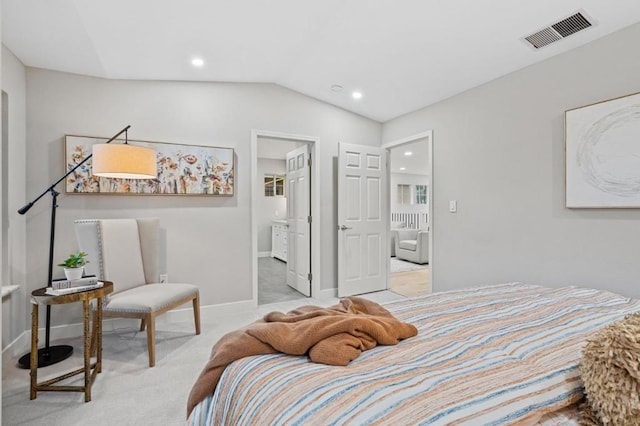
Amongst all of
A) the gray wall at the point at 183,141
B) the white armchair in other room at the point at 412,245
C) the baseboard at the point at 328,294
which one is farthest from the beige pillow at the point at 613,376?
the white armchair in other room at the point at 412,245

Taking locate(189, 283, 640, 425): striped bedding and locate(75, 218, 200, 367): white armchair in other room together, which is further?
locate(75, 218, 200, 367): white armchair in other room

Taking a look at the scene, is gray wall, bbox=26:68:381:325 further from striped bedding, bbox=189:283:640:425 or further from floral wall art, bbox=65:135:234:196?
striped bedding, bbox=189:283:640:425

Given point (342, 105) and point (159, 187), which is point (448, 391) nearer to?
point (159, 187)

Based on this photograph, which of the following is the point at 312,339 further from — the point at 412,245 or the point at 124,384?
the point at 412,245

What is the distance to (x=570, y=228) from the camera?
240 cm

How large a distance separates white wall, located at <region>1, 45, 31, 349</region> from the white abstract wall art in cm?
424

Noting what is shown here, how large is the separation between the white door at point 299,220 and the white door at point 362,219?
43 cm

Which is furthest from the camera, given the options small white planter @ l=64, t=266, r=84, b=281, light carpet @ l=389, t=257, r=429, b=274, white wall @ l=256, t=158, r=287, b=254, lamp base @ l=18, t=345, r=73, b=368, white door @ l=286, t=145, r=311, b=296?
white wall @ l=256, t=158, r=287, b=254

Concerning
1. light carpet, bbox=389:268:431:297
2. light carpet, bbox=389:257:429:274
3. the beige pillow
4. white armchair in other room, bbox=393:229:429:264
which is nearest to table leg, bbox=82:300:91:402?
the beige pillow

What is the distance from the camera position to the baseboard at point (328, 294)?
398 centimetres

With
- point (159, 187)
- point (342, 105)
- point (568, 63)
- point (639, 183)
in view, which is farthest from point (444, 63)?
point (159, 187)

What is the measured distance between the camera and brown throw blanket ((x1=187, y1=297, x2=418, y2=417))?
103 cm

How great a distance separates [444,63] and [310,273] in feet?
9.03

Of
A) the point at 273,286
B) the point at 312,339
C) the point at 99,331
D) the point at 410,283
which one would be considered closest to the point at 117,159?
the point at 99,331
